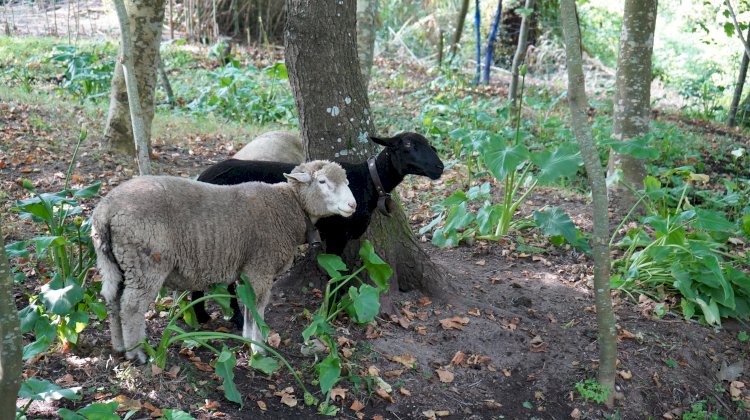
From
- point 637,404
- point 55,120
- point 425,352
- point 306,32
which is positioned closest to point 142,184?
point 306,32

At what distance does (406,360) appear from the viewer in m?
4.93

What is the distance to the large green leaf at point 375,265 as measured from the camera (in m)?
4.85

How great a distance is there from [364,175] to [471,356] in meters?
1.63

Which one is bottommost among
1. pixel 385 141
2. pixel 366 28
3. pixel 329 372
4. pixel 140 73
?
pixel 329 372

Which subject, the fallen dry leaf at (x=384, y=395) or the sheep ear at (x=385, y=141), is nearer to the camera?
the fallen dry leaf at (x=384, y=395)

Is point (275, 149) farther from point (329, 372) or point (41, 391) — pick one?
point (41, 391)

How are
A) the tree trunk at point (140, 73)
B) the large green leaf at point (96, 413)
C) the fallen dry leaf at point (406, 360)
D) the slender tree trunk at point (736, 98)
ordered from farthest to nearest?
the slender tree trunk at point (736, 98)
the tree trunk at point (140, 73)
the fallen dry leaf at point (406, 360)
the large green leaf at point (96, 413)

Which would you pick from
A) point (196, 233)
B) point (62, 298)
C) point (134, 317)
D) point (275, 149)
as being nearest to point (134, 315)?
point (134, 317)

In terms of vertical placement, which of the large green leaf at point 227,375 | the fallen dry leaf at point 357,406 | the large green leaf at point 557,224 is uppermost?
the large green leaf at point 557,224

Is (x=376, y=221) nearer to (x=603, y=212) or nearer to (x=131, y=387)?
(x=603, y=212)

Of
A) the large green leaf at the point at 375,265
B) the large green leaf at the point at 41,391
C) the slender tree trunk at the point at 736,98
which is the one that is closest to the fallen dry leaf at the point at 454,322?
the large green leaf at the point at 375,265

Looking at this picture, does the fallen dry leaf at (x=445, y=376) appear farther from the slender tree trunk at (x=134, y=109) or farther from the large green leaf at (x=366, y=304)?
the slender tree trunk at (x=134, y=109)

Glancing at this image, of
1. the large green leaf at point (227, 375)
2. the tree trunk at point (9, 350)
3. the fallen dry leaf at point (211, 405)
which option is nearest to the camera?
the tree trunk at point (9, 350)

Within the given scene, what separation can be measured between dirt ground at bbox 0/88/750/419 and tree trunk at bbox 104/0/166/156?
1.05m
